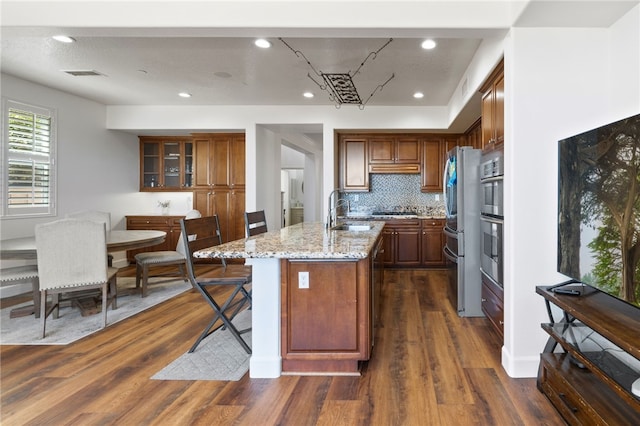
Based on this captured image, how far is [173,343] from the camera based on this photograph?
2766mm

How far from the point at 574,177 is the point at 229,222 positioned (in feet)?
16.3

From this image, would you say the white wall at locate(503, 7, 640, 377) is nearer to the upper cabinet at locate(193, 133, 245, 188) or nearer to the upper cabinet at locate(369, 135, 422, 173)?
the upper cabinet at locate(369, 135, 422, 173)

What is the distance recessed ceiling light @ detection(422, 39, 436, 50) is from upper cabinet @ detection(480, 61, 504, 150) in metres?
0.58

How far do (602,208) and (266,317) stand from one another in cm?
190

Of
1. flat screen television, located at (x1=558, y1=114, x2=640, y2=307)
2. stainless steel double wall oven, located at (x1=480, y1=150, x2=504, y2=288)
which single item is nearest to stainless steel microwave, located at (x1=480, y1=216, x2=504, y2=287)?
Answer: stainless steel double wall oven, located at (x1=480, y1=150, x2=504, y2=288)

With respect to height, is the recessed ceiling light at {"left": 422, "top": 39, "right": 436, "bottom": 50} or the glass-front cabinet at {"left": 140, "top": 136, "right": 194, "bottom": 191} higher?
the recessed ceiling light at {"left": 422, "top": 39, "right": 436, "bottom": 50}

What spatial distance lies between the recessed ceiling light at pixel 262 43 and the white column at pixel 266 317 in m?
2.02

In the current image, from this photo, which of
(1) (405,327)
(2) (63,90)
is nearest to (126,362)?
(1) (405,327)

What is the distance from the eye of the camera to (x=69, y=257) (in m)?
2.95

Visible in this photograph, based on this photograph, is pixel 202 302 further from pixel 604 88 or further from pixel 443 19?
pixel 604 88

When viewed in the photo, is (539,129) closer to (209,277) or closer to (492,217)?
(492,217)

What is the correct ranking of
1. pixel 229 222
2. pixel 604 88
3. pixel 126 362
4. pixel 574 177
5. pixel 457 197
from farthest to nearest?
1. pixel 229 222
2. pixel 457 197
3. pixel 126 362
4. pixel 604 88
5. pixel 574 177

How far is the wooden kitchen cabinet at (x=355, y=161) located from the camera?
5809 mm

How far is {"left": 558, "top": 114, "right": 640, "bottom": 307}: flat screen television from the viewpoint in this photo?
1433 millimetres
